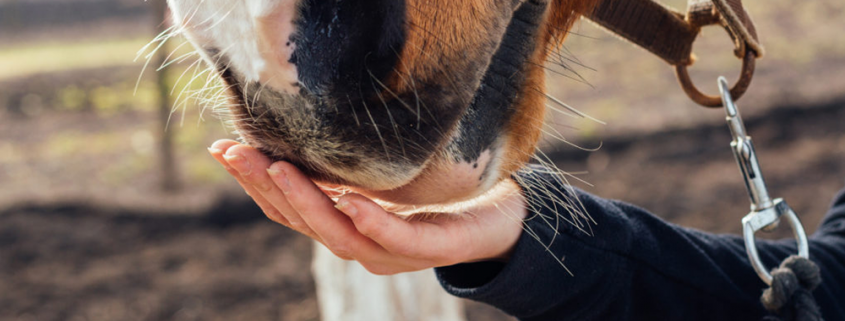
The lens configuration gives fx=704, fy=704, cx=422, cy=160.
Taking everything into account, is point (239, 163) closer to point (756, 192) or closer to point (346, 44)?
point (346, 44)

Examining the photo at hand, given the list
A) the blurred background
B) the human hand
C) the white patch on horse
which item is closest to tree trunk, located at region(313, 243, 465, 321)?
the blurred background

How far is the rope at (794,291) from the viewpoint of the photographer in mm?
1210

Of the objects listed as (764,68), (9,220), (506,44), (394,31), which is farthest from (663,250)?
(764,68)

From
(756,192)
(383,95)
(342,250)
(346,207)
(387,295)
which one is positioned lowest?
(387,295)

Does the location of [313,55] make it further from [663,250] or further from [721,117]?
[721,117]

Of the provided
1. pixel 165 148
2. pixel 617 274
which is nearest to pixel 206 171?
pixel 165 148

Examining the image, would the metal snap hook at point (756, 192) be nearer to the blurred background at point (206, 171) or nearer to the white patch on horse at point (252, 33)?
the white patch on horse at point (252, 33)

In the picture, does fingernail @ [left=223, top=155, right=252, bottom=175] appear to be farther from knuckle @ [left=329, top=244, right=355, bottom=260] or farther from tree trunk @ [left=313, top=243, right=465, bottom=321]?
tree trunk @ [left=313, top=243, right=465, bottom=321]

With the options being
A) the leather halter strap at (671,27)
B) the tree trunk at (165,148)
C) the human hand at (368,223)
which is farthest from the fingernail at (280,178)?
the tree trunk at (165,148)

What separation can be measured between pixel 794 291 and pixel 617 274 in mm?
296

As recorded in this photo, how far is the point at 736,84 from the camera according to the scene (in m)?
1.34

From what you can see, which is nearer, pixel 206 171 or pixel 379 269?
pixel 379 269

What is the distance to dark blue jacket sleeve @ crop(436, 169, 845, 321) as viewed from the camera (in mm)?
1242

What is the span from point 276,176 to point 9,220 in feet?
14.6
